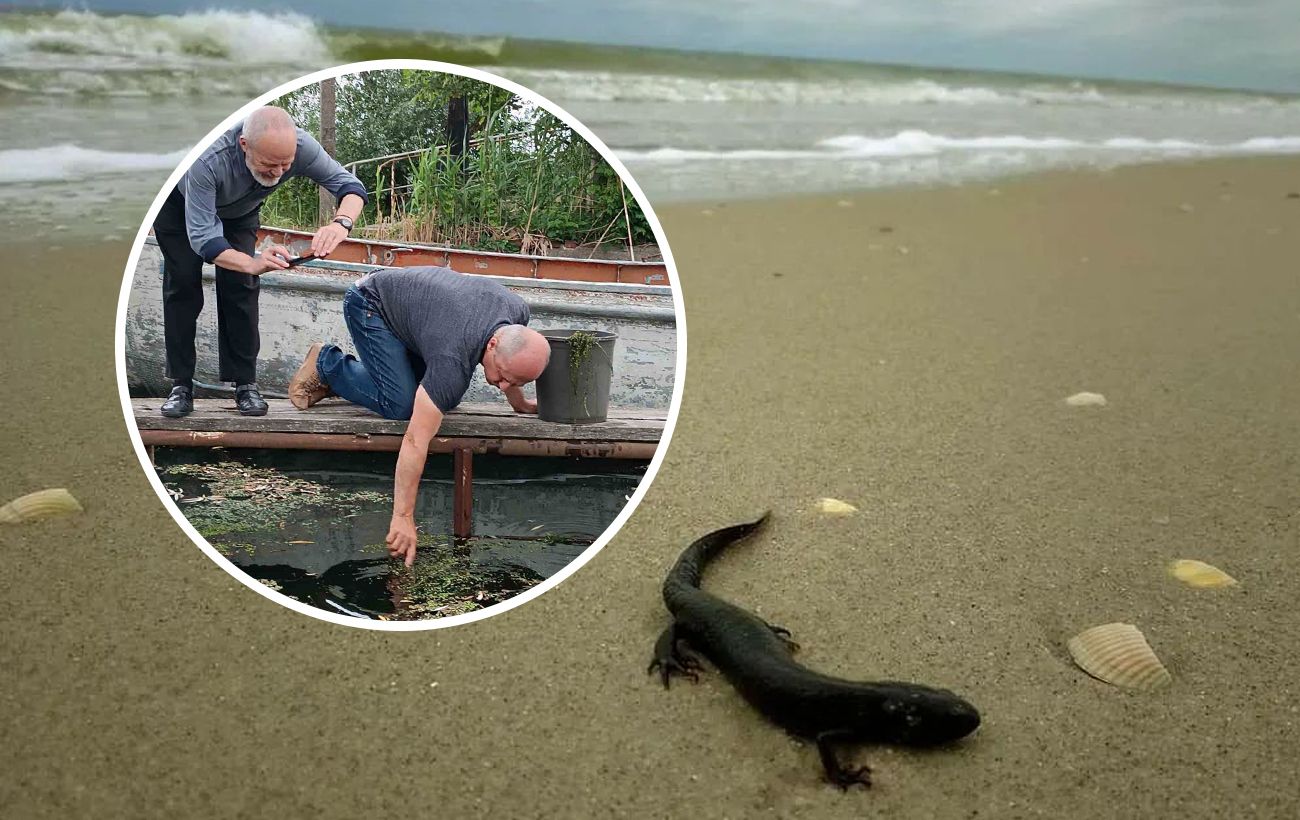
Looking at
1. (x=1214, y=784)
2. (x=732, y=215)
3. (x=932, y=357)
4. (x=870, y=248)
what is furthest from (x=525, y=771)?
(x=732, y=215)

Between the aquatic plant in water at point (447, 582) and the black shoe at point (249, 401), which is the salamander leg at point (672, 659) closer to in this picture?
the aquatic plant in water at point (447, 582)

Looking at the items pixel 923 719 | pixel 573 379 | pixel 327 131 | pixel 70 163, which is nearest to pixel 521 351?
pixel 573 379

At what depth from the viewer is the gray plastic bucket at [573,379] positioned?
167 cm

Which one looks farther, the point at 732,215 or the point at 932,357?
the point at 732,215

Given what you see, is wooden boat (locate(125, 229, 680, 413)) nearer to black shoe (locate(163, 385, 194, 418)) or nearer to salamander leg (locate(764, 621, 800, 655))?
black shoe (locate(163, 385, 194, 418))

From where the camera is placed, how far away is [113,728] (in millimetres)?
2025

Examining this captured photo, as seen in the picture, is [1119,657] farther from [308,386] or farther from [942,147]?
[942,147]

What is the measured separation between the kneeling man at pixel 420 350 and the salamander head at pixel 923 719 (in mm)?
974

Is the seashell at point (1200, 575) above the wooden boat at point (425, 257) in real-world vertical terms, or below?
below

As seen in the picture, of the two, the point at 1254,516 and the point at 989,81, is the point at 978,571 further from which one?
the point at 989,81

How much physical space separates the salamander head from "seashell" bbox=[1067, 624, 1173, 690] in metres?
0.40

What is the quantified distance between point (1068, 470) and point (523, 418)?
7.02 ft

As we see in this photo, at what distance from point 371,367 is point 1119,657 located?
5.52ft

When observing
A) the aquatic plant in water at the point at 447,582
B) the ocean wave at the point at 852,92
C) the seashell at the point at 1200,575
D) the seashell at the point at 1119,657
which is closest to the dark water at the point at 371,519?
the aquatic plant in water at the point at 447,582
